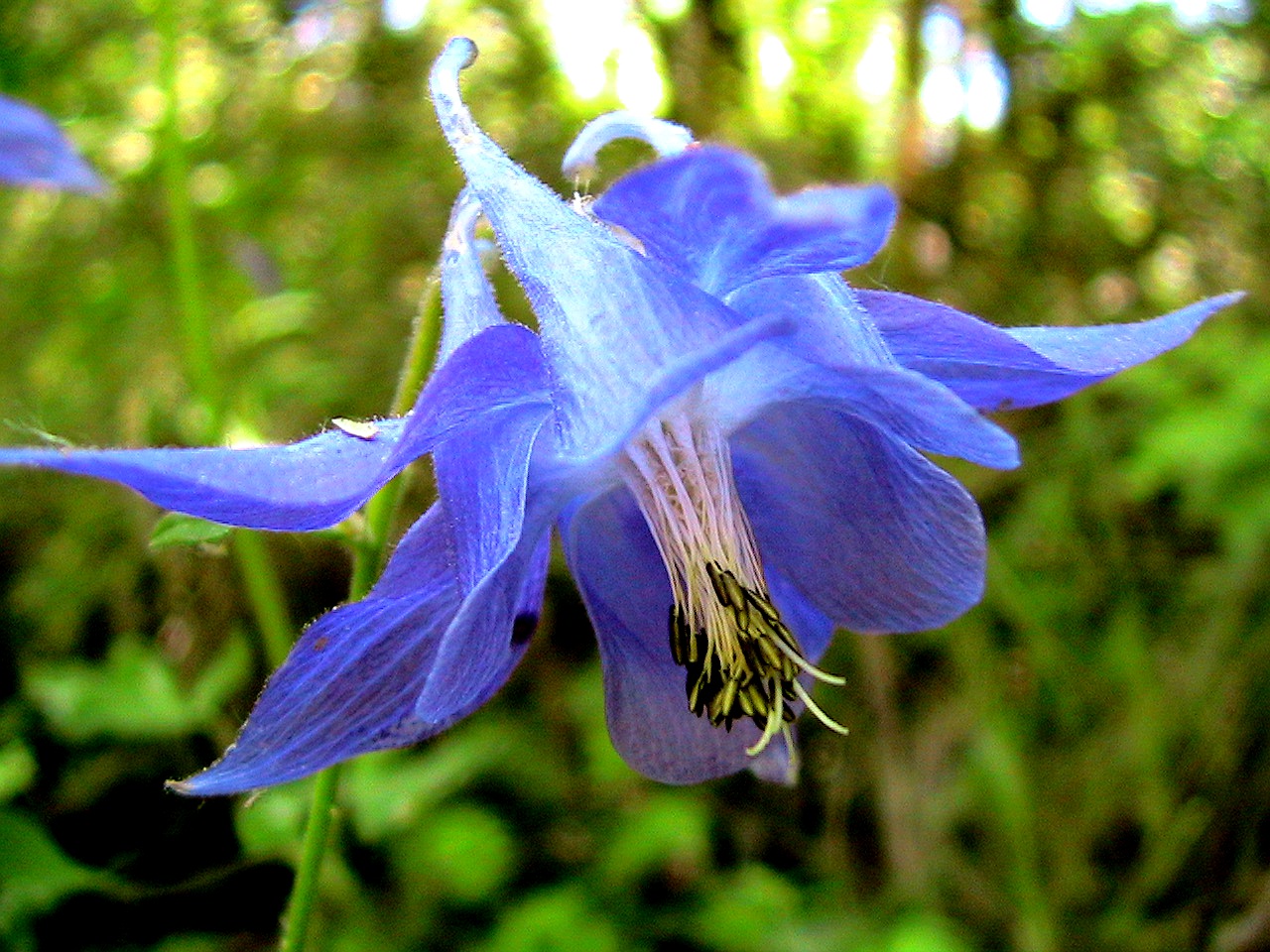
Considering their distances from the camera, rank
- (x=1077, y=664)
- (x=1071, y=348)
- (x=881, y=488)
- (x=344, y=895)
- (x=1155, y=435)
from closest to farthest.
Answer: (x=1071, y=348)
(x=881, y=488)
(x=344, y=895)
(x=1155, y=435)
(x=1077, y=664)

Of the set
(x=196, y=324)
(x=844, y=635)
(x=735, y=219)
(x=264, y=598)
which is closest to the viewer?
(x=735, y=219)

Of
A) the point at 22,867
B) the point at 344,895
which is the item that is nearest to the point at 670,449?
the point at 22,867

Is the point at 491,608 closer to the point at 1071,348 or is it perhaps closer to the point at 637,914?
the point at 1071,348

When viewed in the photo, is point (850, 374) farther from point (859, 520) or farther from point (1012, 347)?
point (859, 520)

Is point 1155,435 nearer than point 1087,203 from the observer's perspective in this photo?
Yes

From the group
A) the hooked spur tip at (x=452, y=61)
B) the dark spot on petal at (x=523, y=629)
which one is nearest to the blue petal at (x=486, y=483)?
the dark spot on petal at (x=523, y=629)

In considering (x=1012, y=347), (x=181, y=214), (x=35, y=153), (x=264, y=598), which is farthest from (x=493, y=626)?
(x=181, y=214)
